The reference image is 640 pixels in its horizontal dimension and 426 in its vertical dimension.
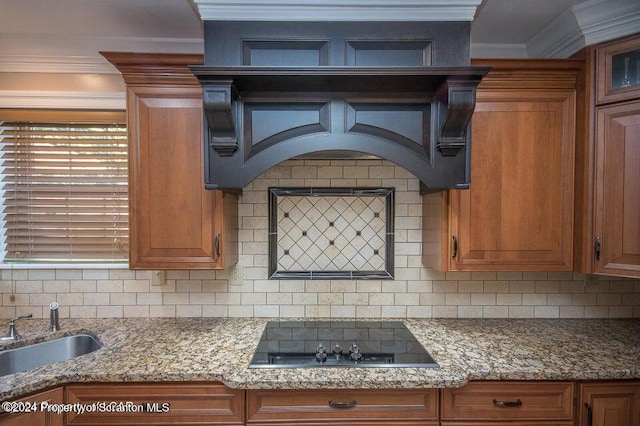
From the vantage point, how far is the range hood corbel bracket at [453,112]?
1.46m

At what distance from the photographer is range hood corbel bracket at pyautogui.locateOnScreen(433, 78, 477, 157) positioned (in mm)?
1461

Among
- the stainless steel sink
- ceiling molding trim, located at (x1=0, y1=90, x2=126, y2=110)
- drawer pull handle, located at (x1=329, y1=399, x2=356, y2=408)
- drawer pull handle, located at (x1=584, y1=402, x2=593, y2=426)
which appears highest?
ceiling molding trim, located at (x1=0, y1=90, x2=126, y2=110)

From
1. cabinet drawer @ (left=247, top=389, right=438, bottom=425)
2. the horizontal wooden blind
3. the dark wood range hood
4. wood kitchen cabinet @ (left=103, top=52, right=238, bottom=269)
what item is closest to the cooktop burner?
cabinet drawer @ (left=247, top=389, right=438, bottom=425)

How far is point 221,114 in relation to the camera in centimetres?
148

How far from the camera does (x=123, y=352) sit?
1.61 metres

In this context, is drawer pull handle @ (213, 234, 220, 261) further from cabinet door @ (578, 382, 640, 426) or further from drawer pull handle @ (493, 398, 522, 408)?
A: cabinet door @ (578, 382, 640, 426)

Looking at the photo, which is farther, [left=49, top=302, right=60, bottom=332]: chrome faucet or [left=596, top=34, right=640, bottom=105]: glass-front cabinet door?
[left=49, top=302, right=60, bottom=332]: chrome faucet

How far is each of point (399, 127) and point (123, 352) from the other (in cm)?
164

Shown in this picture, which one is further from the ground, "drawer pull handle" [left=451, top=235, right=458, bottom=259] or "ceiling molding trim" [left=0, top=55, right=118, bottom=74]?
"ceiling molding trim" [left=0, top=55, right=118, bottom=74]

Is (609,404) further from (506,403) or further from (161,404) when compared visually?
(161,404)

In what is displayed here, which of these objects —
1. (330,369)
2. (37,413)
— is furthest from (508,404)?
(37,413)

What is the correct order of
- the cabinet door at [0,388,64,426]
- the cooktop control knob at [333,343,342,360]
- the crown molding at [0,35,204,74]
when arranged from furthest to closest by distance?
1. the crown molding at [0,35,204,74]
2. the cooktop control knob at [333,343,342,360]
3. the cabinet door at [0,388,64,426]

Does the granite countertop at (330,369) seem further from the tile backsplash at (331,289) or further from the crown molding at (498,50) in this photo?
the crown molding at (498,50)

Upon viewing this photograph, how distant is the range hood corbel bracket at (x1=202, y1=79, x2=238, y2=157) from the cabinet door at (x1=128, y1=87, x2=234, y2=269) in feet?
0.75
